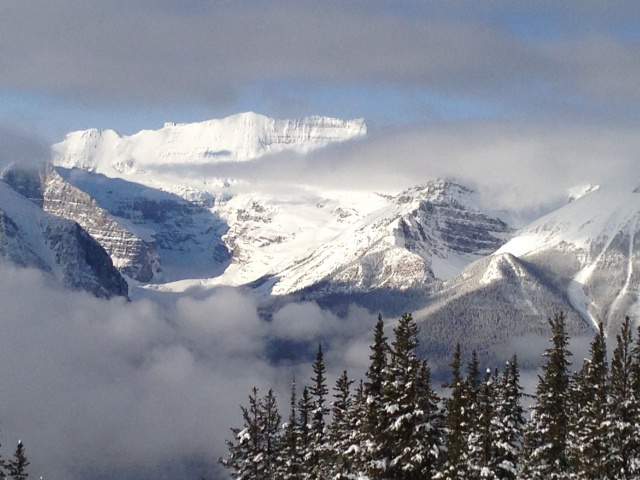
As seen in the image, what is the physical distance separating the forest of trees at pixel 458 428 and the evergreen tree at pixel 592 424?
8 centimetres

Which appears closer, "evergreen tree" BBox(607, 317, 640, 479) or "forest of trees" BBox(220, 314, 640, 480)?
"forest of trees" BBox(220, 314, 640, 480)

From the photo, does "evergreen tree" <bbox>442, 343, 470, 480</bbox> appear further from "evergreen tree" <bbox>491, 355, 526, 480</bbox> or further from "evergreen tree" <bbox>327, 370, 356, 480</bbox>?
"evergreen tree" <bbox>327, 370, 356, 480</bbox>

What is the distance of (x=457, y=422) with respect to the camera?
78.3m

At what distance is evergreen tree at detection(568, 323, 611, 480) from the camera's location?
69.5 m

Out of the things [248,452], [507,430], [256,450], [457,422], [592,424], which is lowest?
[248,452]

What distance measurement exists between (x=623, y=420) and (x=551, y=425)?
427 inches

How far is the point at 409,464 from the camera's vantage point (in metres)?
67.6

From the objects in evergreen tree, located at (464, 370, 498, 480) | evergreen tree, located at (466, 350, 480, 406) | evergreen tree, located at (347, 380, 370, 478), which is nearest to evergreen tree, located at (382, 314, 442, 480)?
evergreen tree, located at (347, 380, 370, 478)

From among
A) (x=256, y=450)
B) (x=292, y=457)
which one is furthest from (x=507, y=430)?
(x=256, y=450)

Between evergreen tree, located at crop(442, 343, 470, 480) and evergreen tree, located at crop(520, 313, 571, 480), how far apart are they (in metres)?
4.68

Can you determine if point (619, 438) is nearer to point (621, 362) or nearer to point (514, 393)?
point (621, 362)

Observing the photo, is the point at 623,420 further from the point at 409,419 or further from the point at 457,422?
the point at 457,422

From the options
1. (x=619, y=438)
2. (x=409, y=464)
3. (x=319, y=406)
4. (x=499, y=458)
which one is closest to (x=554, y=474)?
(x=499, y=458)

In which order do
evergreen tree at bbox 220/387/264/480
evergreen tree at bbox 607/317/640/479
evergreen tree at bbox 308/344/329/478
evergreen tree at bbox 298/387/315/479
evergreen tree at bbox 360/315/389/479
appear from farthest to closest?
evergreen tree at bbox 298/387/315/479
evergreen tree at bbox 220/387/264/480
evergreen tree at bbox 308/344/329/478
evergreen tree at bbox 360/315/389/479
evergreen tree at bbox 607/317/640/479
